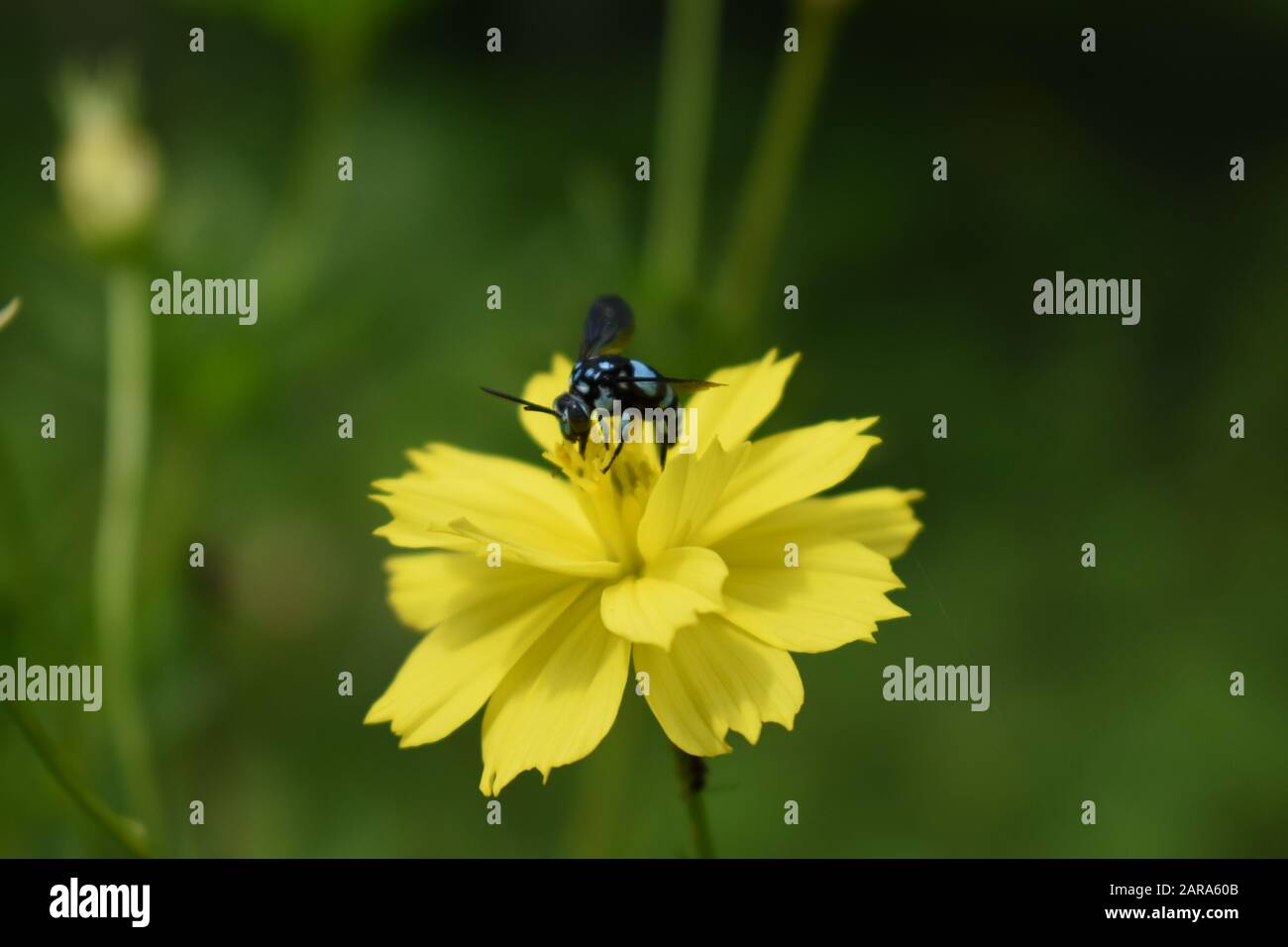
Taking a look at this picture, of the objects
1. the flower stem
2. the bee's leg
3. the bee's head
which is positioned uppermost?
the bee's head

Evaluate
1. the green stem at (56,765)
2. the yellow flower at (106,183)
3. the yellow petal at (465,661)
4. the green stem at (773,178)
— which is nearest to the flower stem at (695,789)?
the yellow petal at (465,661)

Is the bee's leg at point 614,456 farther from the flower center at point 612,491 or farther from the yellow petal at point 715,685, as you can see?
the yellow petal at point 715,685

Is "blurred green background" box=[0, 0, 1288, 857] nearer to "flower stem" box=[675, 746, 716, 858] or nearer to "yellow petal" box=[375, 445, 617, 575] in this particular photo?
"yellow petal" box=[375, 445, 617, 575]

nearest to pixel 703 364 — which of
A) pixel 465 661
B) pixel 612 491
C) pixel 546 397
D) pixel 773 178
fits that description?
pixel 773 178

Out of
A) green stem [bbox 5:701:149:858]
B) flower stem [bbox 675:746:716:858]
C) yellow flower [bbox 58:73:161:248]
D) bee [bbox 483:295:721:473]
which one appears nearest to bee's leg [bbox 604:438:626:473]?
bee [bbox 483:295:721:473]
